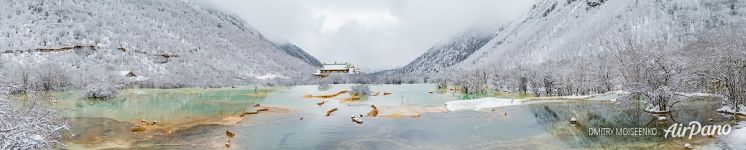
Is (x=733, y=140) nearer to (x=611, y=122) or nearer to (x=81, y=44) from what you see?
(x=611, y=122)

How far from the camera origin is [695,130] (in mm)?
29547

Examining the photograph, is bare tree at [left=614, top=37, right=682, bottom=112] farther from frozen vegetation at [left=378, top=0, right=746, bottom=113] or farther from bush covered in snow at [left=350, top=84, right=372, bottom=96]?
bush covered in snow at [left=350, top=84, right=372, bottom=96]

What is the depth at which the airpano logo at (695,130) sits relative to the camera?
91.2ft

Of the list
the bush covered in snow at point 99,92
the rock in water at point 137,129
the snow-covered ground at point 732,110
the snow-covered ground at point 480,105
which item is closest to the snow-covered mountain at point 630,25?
A: the snow-covered ground at point 480,105

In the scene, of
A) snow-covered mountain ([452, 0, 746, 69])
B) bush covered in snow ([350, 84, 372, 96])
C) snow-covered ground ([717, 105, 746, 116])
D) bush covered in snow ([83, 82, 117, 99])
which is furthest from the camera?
snow-covered mountain ([452, 0, 746, 69])

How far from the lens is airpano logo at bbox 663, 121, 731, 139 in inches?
1095

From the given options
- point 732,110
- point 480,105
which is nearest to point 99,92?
point 480,105

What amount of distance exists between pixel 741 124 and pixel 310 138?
81.8 feet

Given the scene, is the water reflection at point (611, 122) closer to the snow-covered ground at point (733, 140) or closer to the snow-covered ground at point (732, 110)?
the snow-covered ground at point (732, 110)

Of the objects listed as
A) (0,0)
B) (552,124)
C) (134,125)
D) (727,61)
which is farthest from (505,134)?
(0,0)

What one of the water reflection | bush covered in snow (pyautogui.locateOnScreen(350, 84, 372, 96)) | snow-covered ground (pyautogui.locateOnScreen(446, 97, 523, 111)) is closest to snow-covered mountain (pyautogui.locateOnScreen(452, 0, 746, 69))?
bush covered in snow (pyautogui.locateOnScreen(350, 84, 372, 96))

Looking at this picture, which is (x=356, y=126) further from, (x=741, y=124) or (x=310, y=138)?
(x=741, y=124)

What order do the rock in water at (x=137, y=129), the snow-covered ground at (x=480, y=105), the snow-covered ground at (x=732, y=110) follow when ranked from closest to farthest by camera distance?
the snow-covered ground at (x=732, y=110) → the rock in water at (x=137, y=129) → the snow-covered ground at (x=480, y=105)

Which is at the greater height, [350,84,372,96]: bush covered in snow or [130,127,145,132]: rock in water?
[350,84,372,96]: bush covered in snow
